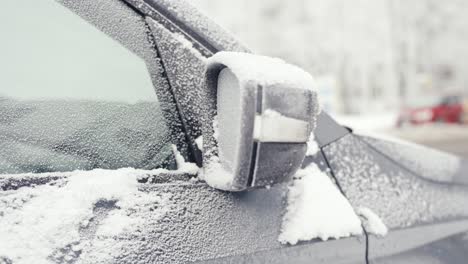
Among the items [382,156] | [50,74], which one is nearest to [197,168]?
[50,74]

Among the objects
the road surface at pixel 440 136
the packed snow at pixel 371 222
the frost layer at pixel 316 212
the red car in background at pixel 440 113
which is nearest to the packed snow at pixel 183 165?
the frost layer at pixel 316 212

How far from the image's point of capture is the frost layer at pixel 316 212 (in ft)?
3.80

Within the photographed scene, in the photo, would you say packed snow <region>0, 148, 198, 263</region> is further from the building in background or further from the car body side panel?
the building in background

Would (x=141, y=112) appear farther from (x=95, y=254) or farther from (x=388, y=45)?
(x=388, y=45)

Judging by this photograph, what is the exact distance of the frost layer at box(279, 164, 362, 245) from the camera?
3.80ft

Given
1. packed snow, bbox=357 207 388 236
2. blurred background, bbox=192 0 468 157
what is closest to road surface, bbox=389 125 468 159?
blurred background, bbox=192 0 468 157

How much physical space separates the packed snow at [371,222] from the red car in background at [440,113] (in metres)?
17.2

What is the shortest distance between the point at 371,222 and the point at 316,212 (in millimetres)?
191

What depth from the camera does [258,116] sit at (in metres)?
0.86

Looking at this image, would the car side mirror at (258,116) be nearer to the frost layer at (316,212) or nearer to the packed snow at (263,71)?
the packed snow at (263,71)

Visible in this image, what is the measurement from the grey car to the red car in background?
56.4 ft

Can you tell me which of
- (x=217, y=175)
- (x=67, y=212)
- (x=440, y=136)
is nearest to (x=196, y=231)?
(x=217, y=175)

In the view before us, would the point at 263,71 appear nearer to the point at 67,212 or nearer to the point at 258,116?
the point at 258,116

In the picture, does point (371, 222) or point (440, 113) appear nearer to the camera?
point (371, 222)
